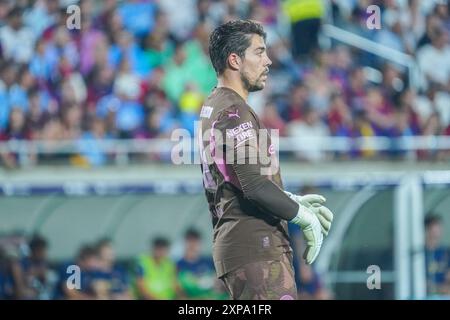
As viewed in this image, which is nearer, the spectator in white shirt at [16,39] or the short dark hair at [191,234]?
the short dark hair at [191,234]

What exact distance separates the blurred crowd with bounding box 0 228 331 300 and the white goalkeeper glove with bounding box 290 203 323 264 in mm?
5357

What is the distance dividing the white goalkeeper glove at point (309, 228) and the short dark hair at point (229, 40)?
0.92m

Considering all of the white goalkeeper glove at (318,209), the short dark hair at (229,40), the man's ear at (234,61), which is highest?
the short dark hair at (229,40)

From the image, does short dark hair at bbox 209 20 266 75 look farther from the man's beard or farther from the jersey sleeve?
the jersey sleeve

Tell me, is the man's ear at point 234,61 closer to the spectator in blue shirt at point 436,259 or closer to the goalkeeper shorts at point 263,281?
the goalkeeper shorts at point 263,281

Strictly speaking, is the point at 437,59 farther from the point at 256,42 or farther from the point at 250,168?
the point at 250,168

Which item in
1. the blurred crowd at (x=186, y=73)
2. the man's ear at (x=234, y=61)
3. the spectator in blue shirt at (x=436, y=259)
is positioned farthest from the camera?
the blurred crowd at (x=186, y=73)

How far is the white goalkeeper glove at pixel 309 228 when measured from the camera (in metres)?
5.96

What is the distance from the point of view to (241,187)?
5922 millimetres

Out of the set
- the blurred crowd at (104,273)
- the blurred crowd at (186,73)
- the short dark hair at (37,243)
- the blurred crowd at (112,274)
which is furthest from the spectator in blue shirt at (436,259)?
the short dark hair at (37,243)

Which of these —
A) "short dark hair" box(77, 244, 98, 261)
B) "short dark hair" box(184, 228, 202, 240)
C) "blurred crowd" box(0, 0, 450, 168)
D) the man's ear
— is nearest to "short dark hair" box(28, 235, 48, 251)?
"short dark hair" box(77, 244, 98, 261)

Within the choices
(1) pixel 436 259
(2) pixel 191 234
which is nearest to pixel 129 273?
(2) pixel 191 234
